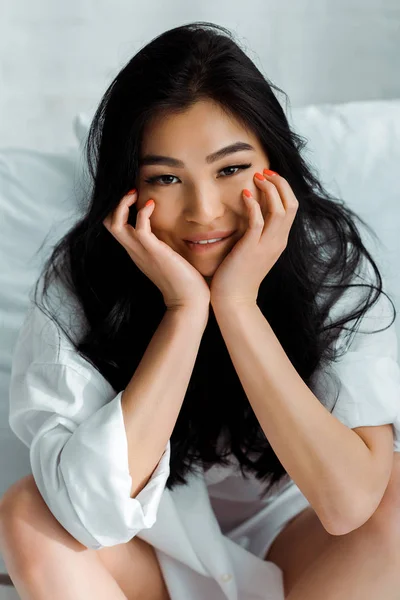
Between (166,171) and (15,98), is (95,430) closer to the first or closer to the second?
(166,171)

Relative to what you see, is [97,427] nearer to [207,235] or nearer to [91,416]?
[91,416]

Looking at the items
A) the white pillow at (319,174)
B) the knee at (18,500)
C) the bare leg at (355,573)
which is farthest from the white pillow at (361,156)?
the knee at (18,500)

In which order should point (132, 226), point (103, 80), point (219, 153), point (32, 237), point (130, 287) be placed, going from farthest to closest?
point (103, 80) < point (32, 237) < point (130, 287) < point (132, 226) < point (219, 153)

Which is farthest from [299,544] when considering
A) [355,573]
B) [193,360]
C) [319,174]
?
[319,174]

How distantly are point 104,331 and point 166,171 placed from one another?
0.26 metres

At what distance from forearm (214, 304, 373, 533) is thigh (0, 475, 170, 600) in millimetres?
242

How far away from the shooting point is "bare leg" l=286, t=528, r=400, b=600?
1.04 m

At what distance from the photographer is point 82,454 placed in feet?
3.35

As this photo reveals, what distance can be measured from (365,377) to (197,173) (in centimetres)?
33

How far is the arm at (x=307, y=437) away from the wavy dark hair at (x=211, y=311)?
0.12 meters

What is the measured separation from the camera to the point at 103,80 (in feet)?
6.34

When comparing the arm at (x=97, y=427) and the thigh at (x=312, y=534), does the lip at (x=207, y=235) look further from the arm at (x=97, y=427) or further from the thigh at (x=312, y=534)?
the thigh at (x=312, y=534)

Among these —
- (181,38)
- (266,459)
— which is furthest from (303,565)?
(181,38)

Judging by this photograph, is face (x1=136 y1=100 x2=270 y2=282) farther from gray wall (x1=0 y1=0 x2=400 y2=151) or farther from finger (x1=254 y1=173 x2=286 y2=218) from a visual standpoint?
gray wall (x1=0 y1=0 x2=400 y2=151)
